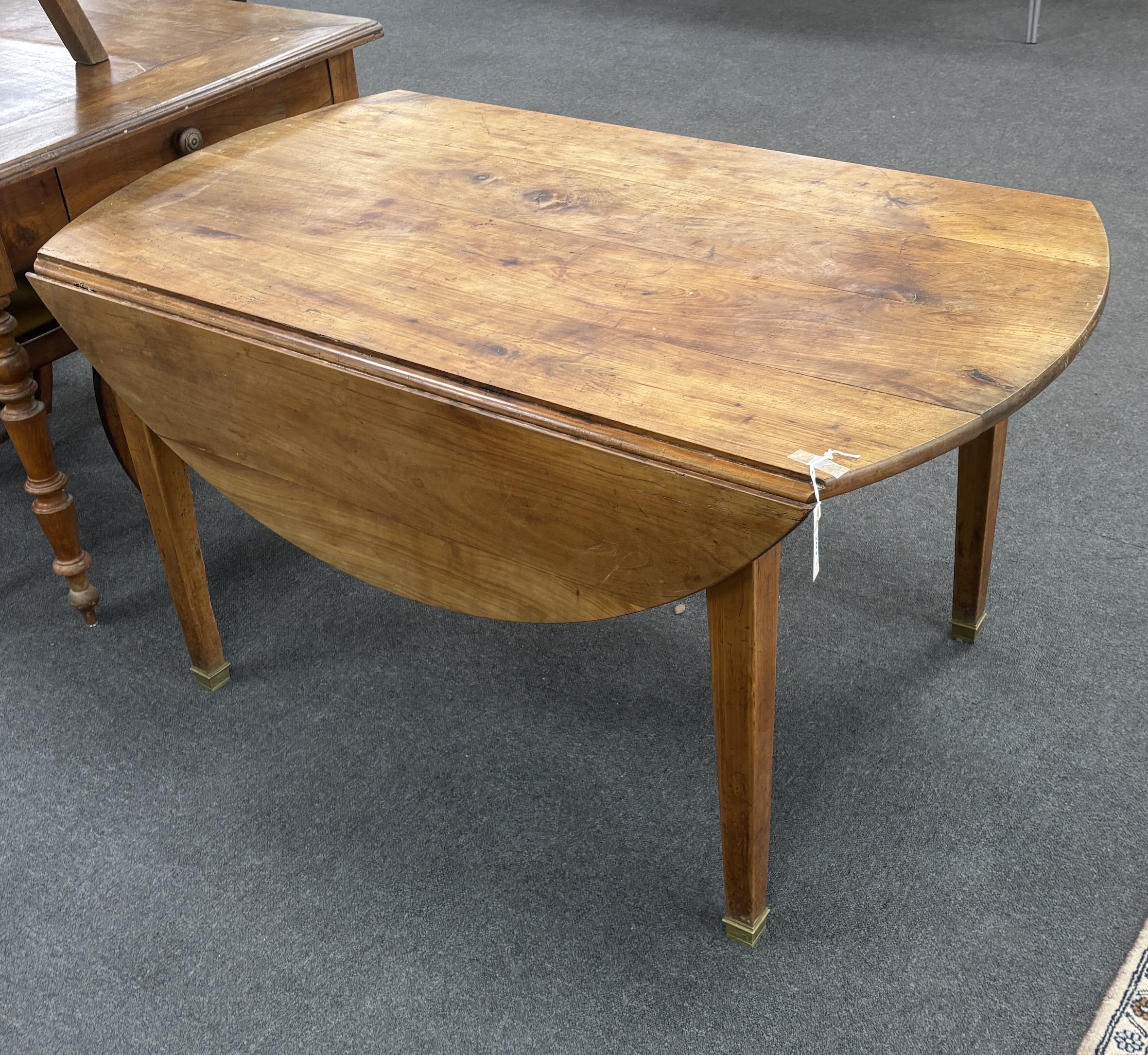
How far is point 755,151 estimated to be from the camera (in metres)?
1.50

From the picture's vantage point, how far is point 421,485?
1205 millimetres

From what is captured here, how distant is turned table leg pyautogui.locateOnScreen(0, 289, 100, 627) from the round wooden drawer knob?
0.33m

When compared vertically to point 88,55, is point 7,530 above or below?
below

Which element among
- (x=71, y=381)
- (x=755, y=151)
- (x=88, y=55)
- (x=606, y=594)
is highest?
(x=88, y=55)

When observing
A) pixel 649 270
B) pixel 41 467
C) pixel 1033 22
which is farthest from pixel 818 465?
pixel 1033 22

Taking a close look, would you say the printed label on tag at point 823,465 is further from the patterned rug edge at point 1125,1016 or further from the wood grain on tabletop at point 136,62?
the wood grain on tabletop at point 136,62

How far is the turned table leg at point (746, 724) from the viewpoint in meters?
1.09

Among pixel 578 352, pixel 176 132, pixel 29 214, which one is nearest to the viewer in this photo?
pixel 578 352

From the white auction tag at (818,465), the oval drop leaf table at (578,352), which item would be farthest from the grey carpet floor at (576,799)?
the white auction tag at (818,465)

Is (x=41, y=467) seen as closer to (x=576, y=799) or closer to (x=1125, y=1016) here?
(x=576, y=799)

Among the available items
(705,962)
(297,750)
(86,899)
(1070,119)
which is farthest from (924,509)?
(1070,119)

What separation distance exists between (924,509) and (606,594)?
37.5 inches

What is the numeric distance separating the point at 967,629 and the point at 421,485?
85 centimetres

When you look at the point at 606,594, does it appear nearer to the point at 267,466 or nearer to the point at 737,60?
the point at 267,466
